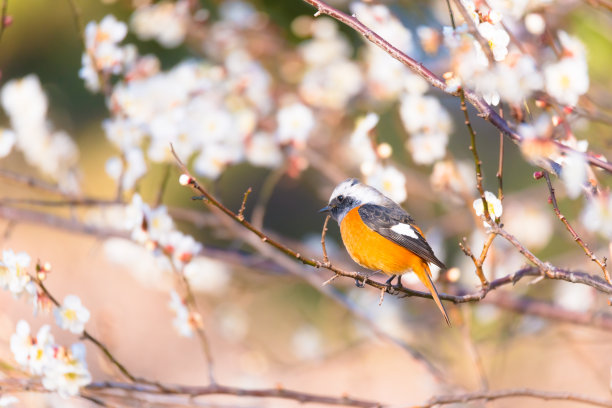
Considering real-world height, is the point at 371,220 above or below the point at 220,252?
below

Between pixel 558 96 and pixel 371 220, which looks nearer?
pixel 558 96

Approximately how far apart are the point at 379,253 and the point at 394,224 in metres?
0.15

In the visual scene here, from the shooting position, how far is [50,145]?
402 centimetres

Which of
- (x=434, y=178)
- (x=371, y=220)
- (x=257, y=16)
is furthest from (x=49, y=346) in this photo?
(x=257, y=16)

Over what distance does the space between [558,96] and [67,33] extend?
10.6m

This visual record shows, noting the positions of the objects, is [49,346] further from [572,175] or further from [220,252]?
[572,175]

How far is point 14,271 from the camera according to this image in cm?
212

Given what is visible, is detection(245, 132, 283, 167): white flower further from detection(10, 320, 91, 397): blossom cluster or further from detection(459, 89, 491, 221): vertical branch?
detection(459, 89, 491, 221): vertical branch

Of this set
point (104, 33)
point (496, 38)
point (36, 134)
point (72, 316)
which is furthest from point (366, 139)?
point (36, 134)

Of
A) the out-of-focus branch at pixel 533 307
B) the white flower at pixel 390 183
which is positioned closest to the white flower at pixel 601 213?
the white flower at pixel 390 183

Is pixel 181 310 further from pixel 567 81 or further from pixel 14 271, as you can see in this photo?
pixel 567 81

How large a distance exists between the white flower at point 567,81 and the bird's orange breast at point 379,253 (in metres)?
0.86

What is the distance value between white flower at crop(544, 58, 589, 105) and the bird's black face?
1012 mm

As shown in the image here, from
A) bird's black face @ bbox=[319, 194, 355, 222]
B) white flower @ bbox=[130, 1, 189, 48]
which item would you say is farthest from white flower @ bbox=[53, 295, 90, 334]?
white flower @ bbox=[130, 1, 189, 48]
